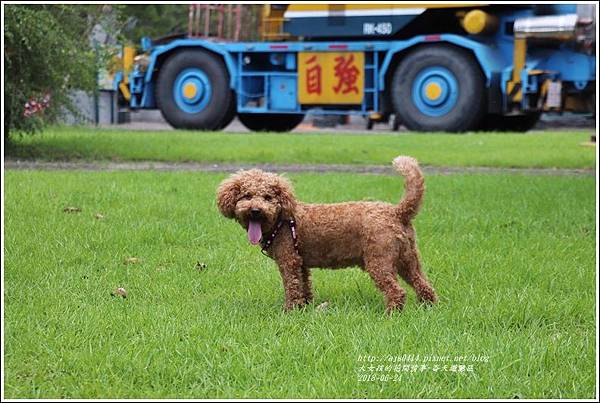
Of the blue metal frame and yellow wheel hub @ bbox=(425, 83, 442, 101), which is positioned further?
yellow wheel hub @ bbox=(425, 83, 442, 101)

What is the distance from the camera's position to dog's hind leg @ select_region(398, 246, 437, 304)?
5676 millimetres

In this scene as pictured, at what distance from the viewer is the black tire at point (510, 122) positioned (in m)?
22.2

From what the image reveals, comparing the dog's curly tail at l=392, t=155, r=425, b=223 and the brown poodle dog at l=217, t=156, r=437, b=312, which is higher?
the dog's curly tail at l=392, t=155, r=425, b=223

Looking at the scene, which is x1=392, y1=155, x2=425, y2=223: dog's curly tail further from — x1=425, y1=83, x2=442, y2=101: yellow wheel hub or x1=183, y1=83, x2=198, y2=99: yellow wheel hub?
x1=183, y1=83, x2=198, y2=99: yellow wheel hub

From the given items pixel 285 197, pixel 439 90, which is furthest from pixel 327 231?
pixel 439 90

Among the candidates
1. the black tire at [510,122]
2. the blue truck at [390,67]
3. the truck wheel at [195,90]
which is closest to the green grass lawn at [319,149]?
the blue truck at [390,67]

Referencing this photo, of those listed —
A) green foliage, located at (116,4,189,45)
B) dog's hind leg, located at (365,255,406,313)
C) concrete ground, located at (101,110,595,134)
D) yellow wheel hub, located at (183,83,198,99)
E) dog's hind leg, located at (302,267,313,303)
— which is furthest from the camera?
green foliage, located at (116,4,189,45)

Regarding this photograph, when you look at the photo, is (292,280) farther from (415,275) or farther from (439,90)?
(439,90)

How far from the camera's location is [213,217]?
28.4 ft

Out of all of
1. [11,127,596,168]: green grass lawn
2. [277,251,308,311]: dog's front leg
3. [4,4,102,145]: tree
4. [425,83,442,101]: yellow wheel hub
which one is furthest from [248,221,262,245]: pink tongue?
[425,83,442,101]: yellow wheel hub

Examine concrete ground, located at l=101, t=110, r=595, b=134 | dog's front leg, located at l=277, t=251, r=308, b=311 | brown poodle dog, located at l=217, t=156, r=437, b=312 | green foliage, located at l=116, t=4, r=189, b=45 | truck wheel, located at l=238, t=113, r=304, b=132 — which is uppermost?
green foliage, located at l=116, t=4, r=189, b=45

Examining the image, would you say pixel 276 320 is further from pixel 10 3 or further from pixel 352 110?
pixel 352 110

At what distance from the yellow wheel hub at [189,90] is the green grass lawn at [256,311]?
1369 cm

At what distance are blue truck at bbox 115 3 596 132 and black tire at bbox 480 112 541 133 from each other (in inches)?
1.2
